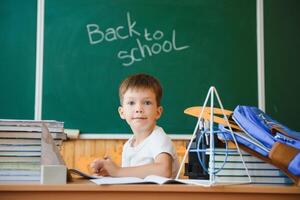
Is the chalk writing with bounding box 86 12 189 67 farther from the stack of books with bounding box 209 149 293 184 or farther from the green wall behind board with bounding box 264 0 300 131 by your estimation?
the stack of books with bounding box 209 149 293 184

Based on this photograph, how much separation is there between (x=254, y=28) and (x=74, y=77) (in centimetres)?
131

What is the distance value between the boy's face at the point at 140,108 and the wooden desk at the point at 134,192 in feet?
2.03

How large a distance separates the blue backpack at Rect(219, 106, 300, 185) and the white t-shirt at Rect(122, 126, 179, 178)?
9.2 inches

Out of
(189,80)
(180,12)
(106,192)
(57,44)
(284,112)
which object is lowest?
(106,192)

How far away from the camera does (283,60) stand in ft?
11.5

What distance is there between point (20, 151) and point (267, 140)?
613mm

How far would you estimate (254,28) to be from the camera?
3.51m

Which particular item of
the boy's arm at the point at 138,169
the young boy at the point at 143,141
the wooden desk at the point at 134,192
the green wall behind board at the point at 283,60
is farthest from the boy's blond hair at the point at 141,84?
the green wall behind board at the point at 283,60

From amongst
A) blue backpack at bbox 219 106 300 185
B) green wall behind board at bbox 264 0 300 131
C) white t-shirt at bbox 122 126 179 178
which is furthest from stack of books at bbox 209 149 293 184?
green wall behind board at bbox 264 0 300 131

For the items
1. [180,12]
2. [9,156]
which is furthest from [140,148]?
[180,12]

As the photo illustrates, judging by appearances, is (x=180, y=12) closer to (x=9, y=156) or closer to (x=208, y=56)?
(x=208, y=56)

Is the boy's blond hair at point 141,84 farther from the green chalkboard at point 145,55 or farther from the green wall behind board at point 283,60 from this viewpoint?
the green wall behind board at point 283,60

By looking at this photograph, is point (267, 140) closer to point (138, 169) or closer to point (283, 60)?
point (138, 169)

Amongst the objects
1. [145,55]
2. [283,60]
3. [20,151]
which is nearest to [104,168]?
[20,151]
